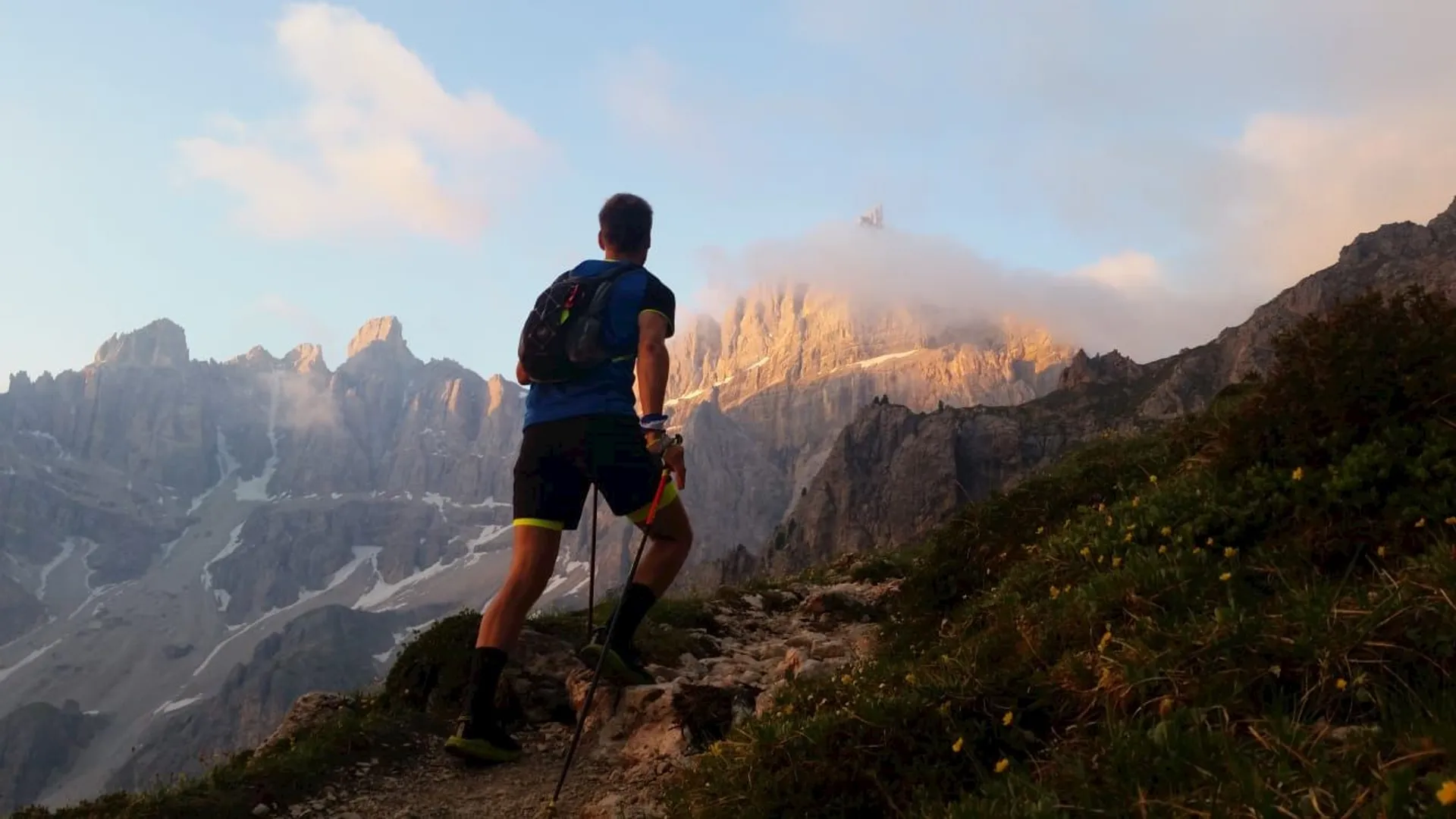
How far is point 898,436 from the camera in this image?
136125 mm

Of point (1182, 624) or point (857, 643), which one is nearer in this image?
point (1182, 624)

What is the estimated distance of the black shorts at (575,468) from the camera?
6.11 meters

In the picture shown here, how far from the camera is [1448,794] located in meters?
2.12

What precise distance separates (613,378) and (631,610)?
192cm

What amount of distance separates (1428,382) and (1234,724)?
3.08 m

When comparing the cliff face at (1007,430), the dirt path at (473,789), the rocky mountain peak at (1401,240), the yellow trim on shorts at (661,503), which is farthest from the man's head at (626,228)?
the rocky mountain peak at (1401,240)

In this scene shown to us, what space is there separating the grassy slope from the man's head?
3.54m

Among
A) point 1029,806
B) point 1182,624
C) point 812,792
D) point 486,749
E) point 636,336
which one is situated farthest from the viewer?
point 636,336

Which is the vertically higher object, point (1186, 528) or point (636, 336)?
point (636, 336)

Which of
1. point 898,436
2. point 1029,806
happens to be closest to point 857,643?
point 1029,806

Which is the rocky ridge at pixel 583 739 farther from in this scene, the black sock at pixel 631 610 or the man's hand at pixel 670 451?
the man's hand at pixel 670 451

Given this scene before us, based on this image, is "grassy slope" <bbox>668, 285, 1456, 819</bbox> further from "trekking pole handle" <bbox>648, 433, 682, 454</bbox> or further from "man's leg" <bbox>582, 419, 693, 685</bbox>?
"trekking pole handle" <bbox>648, 433, 682, 454</bbox>

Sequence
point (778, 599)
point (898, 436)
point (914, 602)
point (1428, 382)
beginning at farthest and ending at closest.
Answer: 1. point (898, 436)
2. point (778, 599)
3. point (914, 602)
4. point (1428, 382)

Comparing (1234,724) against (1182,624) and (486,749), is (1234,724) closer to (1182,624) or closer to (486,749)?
(1182,624)
